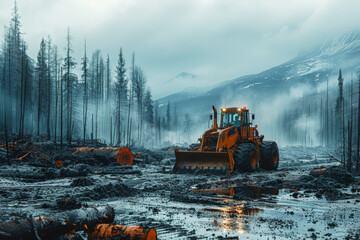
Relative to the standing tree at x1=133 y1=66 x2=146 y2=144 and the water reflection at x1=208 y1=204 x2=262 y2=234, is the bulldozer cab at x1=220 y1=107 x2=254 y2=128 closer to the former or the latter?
the water reflection at x1=208 y1=204 x2=262 y2=234

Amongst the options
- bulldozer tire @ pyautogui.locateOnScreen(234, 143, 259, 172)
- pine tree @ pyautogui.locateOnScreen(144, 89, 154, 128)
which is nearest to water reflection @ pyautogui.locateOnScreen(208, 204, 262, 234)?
bulldozer tire @ pyautogui.locateOnScreen(234, 143, 259, 172)

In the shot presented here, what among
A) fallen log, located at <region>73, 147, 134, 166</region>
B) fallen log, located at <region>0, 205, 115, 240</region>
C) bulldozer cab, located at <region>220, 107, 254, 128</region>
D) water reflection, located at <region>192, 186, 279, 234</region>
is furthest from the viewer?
fallen log, located at <region>73, 147, 134, 166</region>

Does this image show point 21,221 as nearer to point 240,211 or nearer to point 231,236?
point 231,236

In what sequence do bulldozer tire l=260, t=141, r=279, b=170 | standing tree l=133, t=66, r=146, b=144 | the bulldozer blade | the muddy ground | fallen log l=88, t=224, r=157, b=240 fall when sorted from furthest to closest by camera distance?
1. standing tree l=133, t=66, r=146, b=144
2. bulldozer tire l=260, t=141, r=279, b=170
3. the bulldozer blade
4. the muddy ground
5. fallen log l=88, t=224, r=157, b=240

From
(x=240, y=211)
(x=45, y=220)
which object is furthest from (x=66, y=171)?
(x=45, y=220)

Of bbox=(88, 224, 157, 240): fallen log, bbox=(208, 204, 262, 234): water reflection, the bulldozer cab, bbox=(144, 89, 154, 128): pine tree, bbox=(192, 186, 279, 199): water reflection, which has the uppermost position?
bbox=(144, 89, 154, 128): pine tree

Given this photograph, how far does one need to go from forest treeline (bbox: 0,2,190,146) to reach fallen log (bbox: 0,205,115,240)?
124 ft

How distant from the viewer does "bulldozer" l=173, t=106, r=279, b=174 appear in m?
16.8

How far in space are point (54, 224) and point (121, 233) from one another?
1.10m

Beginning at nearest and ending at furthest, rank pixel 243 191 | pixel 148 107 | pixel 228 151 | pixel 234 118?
pixel 243 191 < pixel 228 151 < pixel 234 118 < pixel 148 107

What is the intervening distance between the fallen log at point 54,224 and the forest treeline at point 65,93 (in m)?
37.8

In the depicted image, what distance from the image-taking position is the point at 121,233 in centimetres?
504

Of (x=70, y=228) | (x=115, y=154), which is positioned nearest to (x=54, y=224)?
(x=70, y=228)

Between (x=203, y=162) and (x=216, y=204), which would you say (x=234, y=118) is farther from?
(x=216, y=204)
